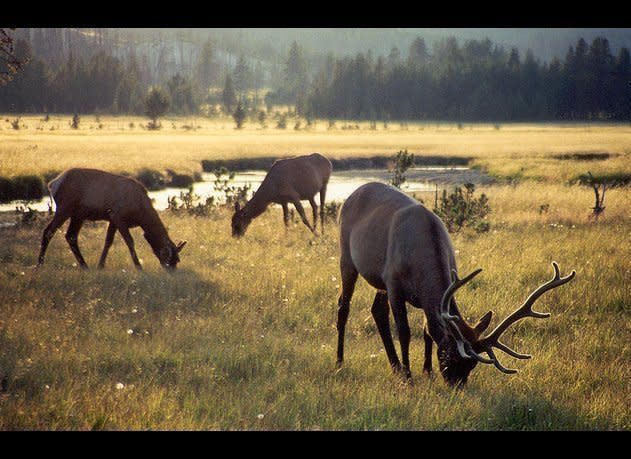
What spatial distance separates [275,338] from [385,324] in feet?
3.81

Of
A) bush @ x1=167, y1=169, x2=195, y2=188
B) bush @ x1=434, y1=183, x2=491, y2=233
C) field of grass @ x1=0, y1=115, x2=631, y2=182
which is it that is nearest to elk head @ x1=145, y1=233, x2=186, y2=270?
field of grass @ x1=0, y1=115, x2=631, y2=182

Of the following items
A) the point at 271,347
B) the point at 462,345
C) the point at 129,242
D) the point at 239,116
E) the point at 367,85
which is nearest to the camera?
the point at 462,345

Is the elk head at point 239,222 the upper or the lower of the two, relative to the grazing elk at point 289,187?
lower

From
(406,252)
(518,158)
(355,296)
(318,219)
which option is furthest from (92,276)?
(518,158)

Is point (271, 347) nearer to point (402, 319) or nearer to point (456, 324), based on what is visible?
point (402, 319)

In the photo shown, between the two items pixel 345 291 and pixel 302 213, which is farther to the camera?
pixel 302 213

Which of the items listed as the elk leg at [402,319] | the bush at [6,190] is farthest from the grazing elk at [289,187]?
the elk leg at [402,319]

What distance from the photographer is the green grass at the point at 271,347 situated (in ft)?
15.7

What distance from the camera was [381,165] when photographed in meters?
35.3

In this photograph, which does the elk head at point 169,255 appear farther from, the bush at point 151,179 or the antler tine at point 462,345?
the bush at point 151,179

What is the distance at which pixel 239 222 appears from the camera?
43.9 feet

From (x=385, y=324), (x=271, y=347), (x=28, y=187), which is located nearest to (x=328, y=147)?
(x=28, y=187)

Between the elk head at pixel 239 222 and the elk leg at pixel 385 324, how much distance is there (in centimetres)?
719
